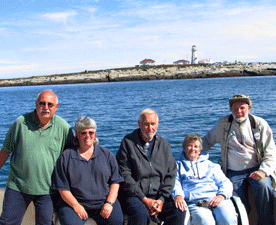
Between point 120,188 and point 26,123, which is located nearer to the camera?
point 26,123

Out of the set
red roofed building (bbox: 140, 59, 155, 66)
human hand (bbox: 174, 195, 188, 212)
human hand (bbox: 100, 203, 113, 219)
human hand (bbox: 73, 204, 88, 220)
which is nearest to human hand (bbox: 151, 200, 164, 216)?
human hand (bbox: 174, 195, 188, 212)

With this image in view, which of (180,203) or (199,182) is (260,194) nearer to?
(199,182)

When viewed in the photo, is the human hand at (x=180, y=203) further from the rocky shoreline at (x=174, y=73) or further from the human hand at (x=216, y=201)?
the rocky shoreline at (x=174, y=73)

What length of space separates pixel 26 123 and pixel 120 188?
1318mm

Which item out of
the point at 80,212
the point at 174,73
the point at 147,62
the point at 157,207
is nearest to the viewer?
the point at 80,212

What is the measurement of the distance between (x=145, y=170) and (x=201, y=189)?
0.69 meters

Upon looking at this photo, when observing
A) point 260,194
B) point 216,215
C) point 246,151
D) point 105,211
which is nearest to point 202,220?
point 216,215

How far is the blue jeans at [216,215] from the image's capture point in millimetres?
3441

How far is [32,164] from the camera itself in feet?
11.3

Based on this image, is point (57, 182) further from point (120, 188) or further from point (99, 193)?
point (120, 188)

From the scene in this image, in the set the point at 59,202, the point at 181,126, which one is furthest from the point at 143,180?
the point at 181,126

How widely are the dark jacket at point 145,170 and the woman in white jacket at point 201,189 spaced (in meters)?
0.15

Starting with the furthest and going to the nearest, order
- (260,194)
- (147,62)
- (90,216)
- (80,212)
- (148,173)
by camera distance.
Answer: (147,62)
(260,194)
(148,173)
(90,216)
(80,212)

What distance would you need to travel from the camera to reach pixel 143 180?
12.2 feet
